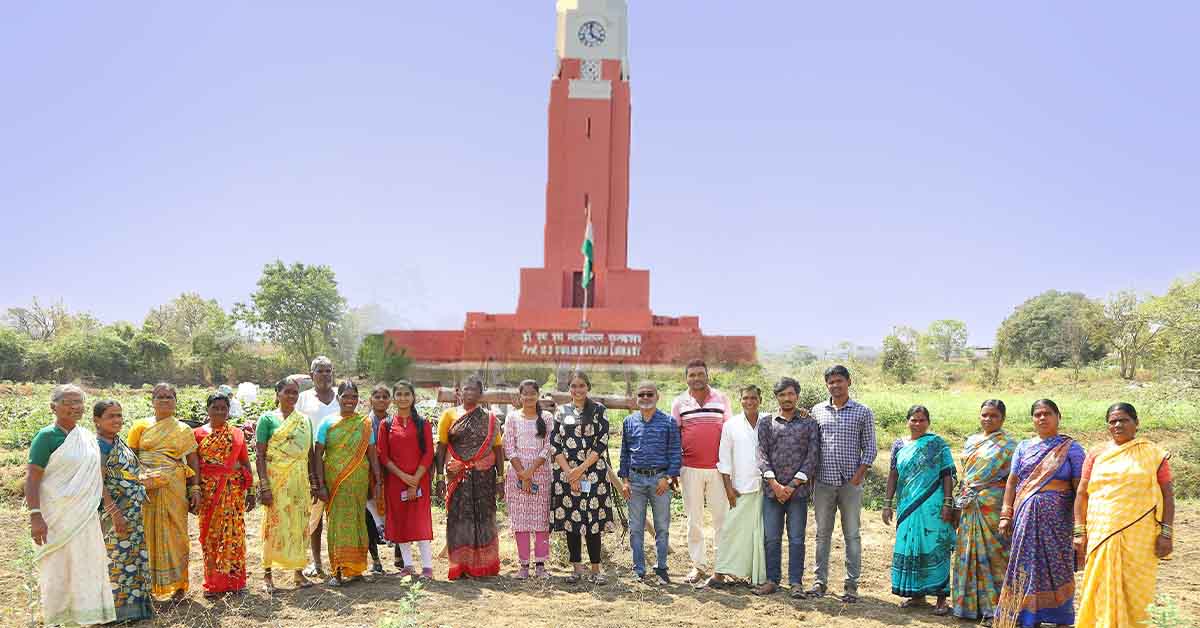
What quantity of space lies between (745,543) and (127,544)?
135 inches

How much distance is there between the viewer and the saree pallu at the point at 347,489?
5.12m

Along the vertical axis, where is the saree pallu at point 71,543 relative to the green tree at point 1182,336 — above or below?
below

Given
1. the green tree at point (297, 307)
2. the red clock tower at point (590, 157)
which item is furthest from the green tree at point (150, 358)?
the red clock tower at point (590, 157)

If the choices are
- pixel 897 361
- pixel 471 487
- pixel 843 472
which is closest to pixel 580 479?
pixel 471 487

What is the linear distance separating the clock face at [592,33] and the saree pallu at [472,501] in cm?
2047

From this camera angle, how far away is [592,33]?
2408 centimetres

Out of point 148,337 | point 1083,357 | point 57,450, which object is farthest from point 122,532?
point 1083,357

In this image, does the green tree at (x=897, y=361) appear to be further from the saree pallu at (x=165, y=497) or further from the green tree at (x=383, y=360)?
the saree pallu at (x=165, y=497)

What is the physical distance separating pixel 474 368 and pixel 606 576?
57.4 ft

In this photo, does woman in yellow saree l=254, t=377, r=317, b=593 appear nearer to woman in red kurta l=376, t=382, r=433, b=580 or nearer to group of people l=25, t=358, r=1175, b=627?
Answer: group of people l=25, t=358, r=1175, b=627

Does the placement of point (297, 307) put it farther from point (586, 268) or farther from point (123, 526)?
point (123, 526)

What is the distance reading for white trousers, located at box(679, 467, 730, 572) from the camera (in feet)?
17.4

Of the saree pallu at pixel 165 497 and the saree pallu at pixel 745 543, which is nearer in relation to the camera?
the saree pallu at pixel 165 497

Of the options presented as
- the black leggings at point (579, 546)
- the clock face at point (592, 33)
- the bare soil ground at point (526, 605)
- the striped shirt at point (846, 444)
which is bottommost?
the bare soil ground at point (526, 605)
